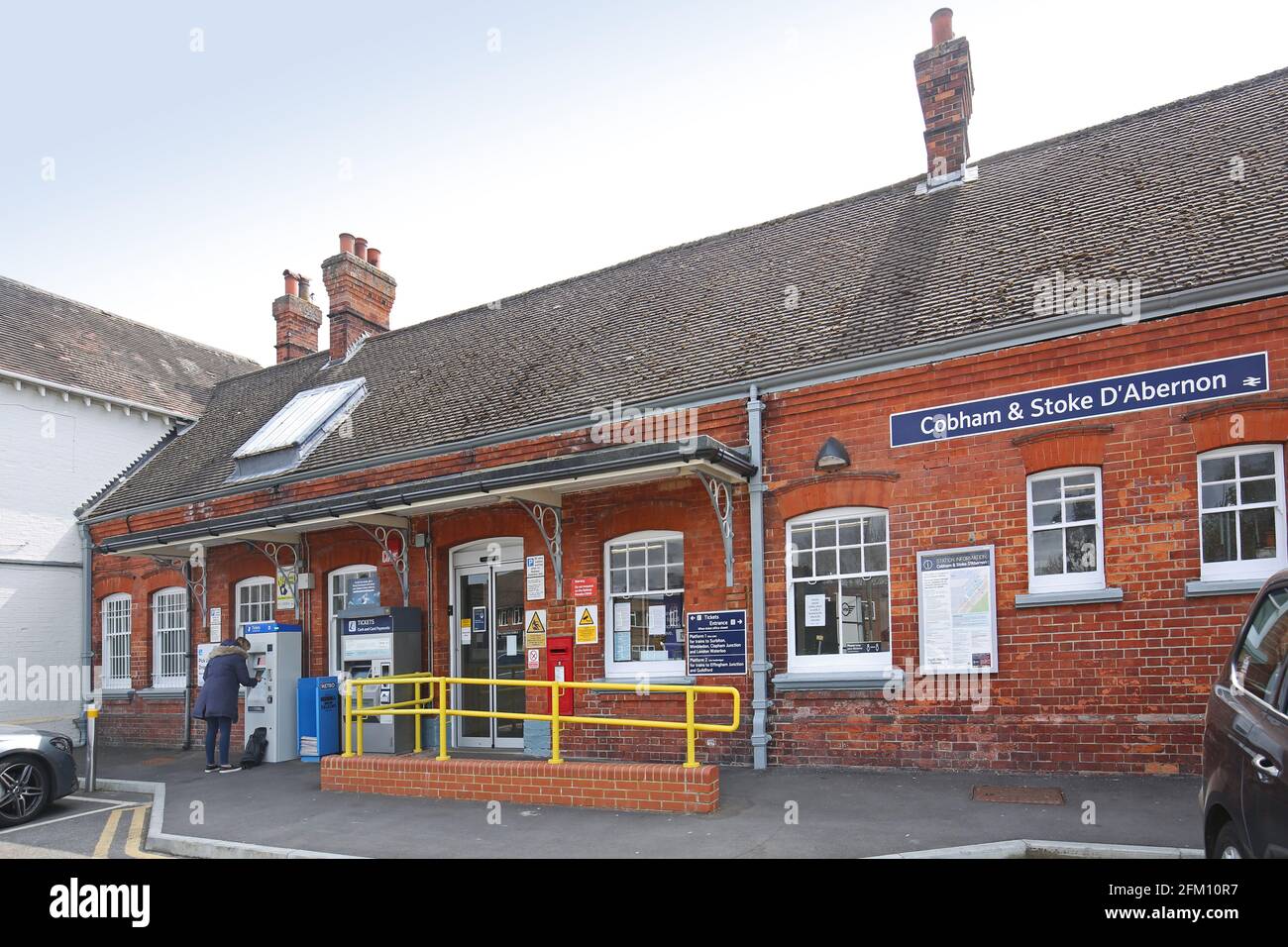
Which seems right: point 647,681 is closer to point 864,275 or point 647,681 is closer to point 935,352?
point 935,352

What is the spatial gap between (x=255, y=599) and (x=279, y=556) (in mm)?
1261

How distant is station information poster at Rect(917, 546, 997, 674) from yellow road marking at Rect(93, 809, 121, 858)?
787 cm

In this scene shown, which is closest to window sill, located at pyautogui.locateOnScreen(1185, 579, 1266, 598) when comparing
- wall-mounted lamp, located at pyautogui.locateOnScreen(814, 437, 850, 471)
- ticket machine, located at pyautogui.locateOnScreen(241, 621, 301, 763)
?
wall-mounted lamp, located at pyautogui.locateOnScreen(814, 437, 850, 471)

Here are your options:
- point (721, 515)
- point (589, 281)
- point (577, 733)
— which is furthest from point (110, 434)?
point (721, 515)

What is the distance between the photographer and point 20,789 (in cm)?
1037

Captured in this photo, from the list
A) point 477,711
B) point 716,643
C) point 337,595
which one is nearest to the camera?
point 477,711

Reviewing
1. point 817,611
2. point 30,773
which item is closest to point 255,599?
point 30,773

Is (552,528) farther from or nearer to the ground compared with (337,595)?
farther from the ground

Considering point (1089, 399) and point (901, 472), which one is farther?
point (901, 472)

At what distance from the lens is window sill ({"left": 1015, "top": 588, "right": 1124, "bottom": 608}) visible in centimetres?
927

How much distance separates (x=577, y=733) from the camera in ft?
40.8

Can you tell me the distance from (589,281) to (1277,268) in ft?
35.7

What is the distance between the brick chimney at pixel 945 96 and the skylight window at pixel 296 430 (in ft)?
33.6

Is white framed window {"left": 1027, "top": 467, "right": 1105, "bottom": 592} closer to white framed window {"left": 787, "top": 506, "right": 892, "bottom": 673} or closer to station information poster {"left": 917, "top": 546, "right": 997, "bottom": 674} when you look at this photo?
station information poster {"left": 917, "top": 546, "right": 997, "bottom": 674}
